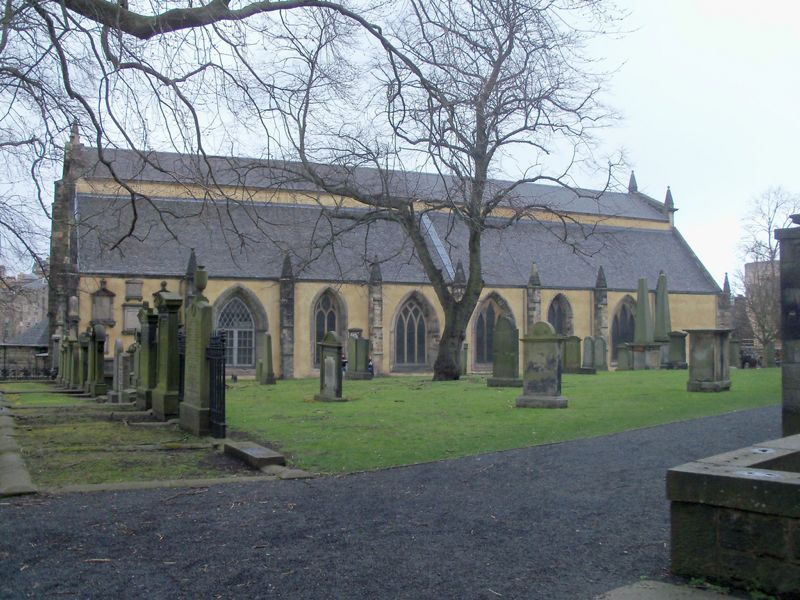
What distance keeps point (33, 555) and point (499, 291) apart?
3642cm

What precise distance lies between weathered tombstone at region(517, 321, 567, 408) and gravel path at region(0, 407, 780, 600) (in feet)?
21.1

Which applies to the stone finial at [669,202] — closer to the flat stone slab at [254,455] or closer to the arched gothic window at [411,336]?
the arched gothic window at [411,336]

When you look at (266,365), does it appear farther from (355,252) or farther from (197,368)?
(197,368)

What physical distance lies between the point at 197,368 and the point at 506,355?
11047 mm

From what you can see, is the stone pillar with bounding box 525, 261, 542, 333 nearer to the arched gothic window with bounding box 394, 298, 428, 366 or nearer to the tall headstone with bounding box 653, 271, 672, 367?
the arched gothic window with bounding box 394, 298, 428, 366

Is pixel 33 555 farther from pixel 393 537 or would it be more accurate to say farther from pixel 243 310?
pixel 243 310

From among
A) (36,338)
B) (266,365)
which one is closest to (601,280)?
(266,365)

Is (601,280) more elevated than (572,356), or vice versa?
(601,280)

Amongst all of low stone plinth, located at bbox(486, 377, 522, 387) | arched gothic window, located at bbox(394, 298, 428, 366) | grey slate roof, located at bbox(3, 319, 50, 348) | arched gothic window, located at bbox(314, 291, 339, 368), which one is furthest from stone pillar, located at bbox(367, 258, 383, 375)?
low stone plinth, located at bbox(486, 377, 522, 387)

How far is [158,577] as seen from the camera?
4.83 metres

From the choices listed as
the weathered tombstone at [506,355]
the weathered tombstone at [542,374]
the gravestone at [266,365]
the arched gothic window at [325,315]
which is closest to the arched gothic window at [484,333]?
the arched gothic window at [325,315]

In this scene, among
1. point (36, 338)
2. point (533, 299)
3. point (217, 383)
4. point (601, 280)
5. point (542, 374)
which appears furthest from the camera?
point (601, 280)

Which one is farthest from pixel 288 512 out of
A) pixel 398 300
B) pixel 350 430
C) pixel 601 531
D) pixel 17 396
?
pixel 398 300

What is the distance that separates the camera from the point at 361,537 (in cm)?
571
